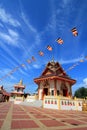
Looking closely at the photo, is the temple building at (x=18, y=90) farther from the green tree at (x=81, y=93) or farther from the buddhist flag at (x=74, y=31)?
the buddhist flag at (x=74, y=31)

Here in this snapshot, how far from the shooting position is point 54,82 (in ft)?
72.8

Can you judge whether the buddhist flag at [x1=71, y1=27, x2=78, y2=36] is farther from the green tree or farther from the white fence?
the green tree

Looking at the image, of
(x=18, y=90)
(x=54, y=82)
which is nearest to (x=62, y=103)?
(x=54, y=82)

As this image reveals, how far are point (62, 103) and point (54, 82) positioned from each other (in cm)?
604

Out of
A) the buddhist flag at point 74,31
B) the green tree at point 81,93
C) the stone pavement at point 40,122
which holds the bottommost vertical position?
the stone pavement at point 40,122

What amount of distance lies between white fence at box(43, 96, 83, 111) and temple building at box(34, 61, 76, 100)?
13.6ft

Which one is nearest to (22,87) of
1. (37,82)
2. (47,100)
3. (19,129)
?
(37,82)

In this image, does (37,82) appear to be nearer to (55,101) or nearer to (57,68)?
(57,68)

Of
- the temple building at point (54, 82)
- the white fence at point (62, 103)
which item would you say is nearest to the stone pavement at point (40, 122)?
the white fence at point (62, 103)

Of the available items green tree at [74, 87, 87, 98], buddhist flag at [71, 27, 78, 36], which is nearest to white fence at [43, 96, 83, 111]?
buddhist flag at [71, 27, 78, 36]

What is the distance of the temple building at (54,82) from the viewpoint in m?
22.1

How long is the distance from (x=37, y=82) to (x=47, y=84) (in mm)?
3020

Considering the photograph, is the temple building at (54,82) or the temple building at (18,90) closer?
the temple building at (54,82)

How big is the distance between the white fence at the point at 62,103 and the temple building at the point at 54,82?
4.14 metres
